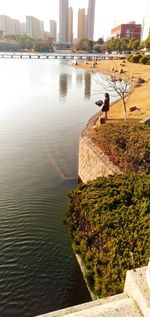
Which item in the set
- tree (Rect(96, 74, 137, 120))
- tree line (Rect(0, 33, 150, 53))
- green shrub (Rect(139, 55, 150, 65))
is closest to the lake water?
tree (Rect(96, 74, 137, 120))

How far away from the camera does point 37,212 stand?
1105cm

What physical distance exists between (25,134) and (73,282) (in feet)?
44.2

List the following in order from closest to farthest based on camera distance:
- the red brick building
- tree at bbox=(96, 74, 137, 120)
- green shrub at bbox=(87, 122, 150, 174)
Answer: green shrub at bbox=(87, 122, 150, 174), tree at bbox=(96, 74, 137, 120), the red brick building

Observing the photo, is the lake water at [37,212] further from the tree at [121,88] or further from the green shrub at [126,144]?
the tree at [121,88]

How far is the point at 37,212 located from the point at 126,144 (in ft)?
13.9

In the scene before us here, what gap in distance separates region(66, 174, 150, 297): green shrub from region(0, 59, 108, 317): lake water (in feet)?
5.81

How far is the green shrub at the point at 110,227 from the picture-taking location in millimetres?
5453

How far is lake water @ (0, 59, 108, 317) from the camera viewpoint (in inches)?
302

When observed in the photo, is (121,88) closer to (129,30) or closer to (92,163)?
(92,163)

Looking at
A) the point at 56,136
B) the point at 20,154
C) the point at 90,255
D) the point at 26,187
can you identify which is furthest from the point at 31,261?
the point at 56,136

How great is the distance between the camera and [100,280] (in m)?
5.88

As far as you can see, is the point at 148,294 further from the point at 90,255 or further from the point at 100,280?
the point at 90,255

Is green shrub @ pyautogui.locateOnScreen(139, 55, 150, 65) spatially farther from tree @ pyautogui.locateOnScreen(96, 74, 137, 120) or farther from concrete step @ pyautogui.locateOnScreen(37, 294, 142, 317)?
concrete step @ pyautogui.locateOnScreen(37, 294, 142, 317)

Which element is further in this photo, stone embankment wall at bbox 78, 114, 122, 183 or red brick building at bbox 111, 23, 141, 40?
red brick building at bbox 111, 23, 141, 40
